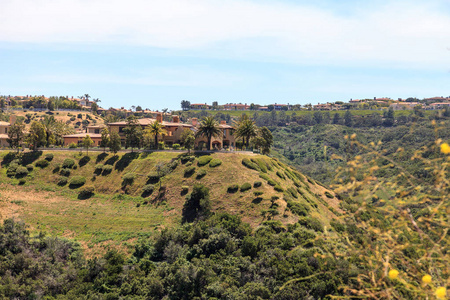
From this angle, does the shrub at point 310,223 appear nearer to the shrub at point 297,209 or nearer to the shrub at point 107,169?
the shrub at point 297,209

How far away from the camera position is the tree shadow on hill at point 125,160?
267 ft

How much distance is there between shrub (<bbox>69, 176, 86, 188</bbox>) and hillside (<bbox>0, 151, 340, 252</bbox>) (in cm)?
58

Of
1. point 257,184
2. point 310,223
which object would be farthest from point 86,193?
point 310,223

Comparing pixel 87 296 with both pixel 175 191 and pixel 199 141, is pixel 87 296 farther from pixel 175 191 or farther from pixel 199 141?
pixel 199 141

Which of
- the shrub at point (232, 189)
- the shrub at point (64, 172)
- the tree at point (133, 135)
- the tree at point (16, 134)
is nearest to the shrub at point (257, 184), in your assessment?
the shrub at point (232, 189)

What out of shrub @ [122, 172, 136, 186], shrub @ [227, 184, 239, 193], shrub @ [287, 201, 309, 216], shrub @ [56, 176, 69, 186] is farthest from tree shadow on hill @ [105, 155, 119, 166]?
shrub @ [287, 201, 309, 216]

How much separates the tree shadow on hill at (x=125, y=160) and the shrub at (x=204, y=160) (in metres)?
17.5

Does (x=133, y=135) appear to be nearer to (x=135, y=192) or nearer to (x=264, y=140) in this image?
(x=135, y=192)

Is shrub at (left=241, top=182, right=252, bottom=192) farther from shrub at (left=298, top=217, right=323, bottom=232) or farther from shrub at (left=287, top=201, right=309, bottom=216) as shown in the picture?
shrub at (left=298, top=217, right=323, bottom=232)

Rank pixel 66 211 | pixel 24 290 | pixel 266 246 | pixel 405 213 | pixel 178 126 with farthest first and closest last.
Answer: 1. pixel 178 126
2. pixel 66 211
3. pixel 266 246
4. pixel 24 290
5. pixel 405 213

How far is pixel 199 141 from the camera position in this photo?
90750 mm

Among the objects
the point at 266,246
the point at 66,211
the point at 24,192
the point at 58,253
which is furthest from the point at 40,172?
the point at 266,246

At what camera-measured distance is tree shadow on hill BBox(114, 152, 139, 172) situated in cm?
8144

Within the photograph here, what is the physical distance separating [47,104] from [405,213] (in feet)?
707
